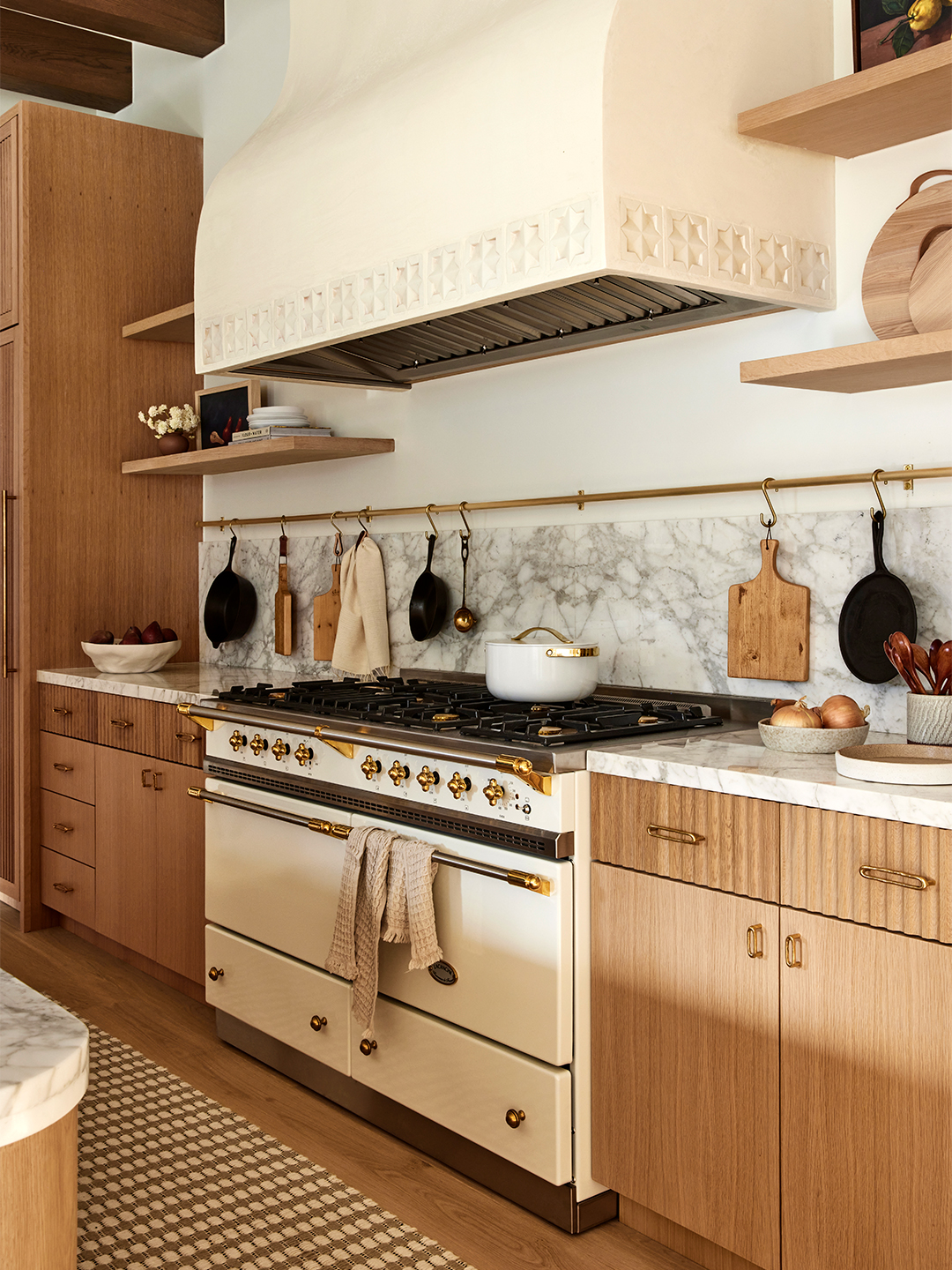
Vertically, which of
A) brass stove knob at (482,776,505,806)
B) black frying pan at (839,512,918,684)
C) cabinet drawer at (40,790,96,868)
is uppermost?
black frying pan at (839,512,918,684)

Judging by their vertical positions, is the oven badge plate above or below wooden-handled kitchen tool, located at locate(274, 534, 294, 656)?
below

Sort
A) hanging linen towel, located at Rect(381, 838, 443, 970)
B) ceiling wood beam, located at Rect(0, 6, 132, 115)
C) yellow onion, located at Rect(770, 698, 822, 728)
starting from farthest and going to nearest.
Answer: ceiling wood beam, located at Rect(0, 6, 132, 115) → hanging linen towel, located at Rect(381, 838, 443, 970) → yellow onion, located at Rect(770, 698, 822, 728)

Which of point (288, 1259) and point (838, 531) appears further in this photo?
point (838, 531)

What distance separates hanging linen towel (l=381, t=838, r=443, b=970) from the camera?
225cm

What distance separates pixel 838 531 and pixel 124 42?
12.3 ft

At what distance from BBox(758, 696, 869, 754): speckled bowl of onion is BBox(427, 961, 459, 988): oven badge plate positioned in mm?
757

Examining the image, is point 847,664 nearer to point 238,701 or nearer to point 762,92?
point 762,92

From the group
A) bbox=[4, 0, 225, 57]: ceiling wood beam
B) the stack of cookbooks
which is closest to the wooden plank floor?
the stack of cookbooks

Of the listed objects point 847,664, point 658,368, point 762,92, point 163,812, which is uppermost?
point 762,92

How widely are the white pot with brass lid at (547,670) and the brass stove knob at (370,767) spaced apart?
0.34m

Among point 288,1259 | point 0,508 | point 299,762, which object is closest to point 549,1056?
point 288,1259

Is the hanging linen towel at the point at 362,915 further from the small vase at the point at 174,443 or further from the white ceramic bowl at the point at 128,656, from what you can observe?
the small vase at the point at 174,443

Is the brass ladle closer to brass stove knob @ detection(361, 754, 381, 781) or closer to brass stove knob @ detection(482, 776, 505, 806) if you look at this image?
brass stove knob @ detection(361, 754, 381, 781)

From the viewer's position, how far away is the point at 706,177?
6.97 feet
